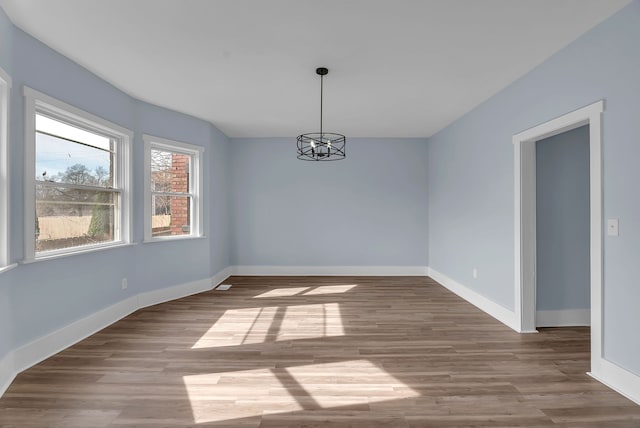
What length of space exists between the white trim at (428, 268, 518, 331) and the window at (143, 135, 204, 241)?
3.99m

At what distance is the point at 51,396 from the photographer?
90.2 inches

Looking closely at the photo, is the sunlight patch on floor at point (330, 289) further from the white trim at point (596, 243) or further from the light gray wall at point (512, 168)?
the white trim at point (596, 243)

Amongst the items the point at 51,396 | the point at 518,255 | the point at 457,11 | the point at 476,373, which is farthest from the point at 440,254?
the point at 51,396

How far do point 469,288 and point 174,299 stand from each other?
413cm

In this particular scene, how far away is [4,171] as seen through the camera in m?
2.47

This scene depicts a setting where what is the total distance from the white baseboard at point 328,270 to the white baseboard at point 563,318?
2.75 metres

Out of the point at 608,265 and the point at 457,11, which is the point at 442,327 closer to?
the point at 608,265

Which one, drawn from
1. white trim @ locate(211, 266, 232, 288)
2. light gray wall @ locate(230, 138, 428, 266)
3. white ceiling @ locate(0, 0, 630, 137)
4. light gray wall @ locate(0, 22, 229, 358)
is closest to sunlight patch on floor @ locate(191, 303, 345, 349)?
light gray wall @ locate(0, 22, 229, 358)

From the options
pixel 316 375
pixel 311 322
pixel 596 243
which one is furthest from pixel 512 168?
pixel 316 375

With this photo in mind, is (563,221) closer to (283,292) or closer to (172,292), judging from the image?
(283,292)

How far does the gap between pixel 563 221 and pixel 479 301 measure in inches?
55.2

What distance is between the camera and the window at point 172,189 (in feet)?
14.5

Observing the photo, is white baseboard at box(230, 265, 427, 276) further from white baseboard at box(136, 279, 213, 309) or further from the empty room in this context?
white baseboard at box(136, 279, 213, 309)

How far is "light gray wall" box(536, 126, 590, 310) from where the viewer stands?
3.58m
